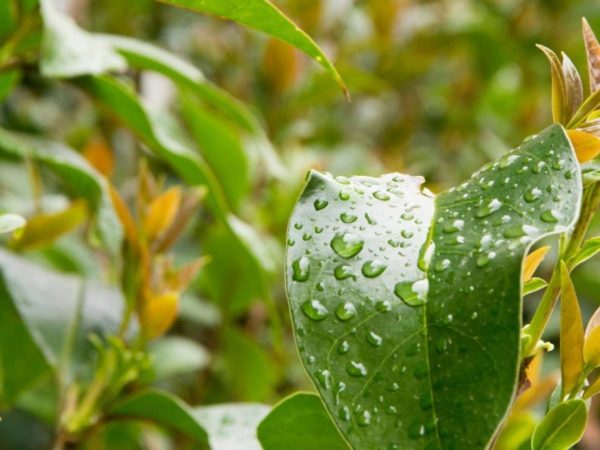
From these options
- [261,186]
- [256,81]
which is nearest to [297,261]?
[261,186]

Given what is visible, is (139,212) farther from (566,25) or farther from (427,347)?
(566,25)

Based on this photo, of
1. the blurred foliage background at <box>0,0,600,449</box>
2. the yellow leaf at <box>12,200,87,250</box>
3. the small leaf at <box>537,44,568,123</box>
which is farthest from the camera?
the blurred foliage background at <box>0,0,600,449</box>

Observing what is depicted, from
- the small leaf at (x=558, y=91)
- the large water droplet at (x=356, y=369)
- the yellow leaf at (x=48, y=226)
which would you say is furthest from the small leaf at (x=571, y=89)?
the yellow leaf at (x=48, y=226)

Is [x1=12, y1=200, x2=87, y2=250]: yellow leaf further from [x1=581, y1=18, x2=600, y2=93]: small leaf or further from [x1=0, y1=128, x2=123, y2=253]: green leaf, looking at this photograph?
[x1=581, y1=18, x2=600, y2=93]: small leaf

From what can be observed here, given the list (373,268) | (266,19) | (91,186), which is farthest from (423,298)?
(91,186)

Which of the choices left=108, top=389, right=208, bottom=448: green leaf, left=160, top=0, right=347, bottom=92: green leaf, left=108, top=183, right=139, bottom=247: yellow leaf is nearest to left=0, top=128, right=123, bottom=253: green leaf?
left=108, top=183, right=139, bottom=247: yellow leaf
